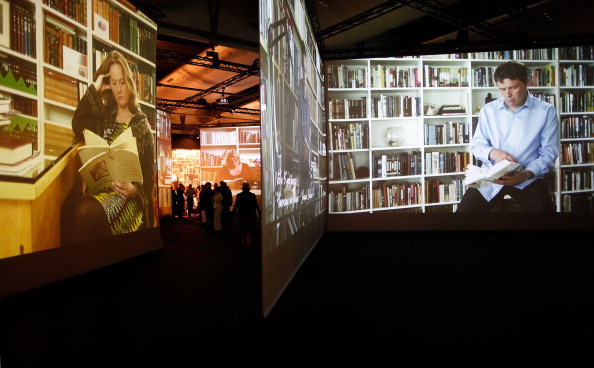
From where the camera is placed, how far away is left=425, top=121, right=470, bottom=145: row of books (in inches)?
357

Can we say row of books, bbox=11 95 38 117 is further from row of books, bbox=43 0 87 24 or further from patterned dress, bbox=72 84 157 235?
row of books, bbox=43 0 87 24

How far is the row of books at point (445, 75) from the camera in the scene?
30.0ft

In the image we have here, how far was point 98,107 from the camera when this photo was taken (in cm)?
576

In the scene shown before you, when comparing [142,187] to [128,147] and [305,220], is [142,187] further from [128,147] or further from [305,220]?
[305,220]

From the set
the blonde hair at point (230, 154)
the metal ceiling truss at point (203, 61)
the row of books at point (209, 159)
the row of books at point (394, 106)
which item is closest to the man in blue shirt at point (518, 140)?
the row of books at point (394, 106)

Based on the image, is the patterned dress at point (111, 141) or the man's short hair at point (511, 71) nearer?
the patterned dress at point (111, 141)

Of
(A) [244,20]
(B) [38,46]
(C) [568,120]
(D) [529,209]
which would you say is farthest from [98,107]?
(C) [568,120]

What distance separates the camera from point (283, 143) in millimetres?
4082

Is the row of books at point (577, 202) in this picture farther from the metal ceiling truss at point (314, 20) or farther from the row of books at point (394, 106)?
the metal ceiling truss at point (314, 20)

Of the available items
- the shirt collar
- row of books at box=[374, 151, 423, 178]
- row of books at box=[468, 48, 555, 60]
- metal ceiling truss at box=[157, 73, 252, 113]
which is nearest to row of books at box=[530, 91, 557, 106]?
the shirt collar

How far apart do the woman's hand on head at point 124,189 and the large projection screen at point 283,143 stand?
2658 mm

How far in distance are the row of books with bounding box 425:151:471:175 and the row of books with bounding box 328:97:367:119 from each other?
5.50ft

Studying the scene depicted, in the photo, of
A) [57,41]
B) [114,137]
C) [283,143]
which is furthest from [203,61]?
[283,143]

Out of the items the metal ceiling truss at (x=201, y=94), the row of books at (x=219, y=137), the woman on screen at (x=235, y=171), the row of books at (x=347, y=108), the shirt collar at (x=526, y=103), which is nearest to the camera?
the shirt collar at (x=526, y=103)
